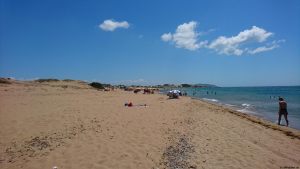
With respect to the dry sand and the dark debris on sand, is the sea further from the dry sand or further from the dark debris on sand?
the dark debris on sand

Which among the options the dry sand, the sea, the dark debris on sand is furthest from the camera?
the sea

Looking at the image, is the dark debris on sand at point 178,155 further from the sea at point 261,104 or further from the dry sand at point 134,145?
the sea at point 261,104

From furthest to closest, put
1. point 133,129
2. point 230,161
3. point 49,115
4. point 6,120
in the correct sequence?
point 49,115, point 6,120, point 133,129, point 230,161

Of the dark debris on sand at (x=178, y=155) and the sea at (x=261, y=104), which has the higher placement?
the dark debris on sand at (x=178, y=155)

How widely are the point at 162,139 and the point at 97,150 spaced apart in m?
2.44

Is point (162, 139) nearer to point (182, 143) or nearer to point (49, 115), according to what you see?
point (182, 143)

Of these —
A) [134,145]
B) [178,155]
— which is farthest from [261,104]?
[178,155]

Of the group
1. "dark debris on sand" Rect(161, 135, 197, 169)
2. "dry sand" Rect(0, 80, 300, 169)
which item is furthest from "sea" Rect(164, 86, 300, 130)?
"dark debris on sand" Rect(161, 135, 197, 169)

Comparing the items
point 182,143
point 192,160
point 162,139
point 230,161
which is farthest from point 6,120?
point 230,161

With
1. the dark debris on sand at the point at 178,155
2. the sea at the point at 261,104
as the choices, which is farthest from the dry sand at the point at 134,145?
the sea at the point at 261,104

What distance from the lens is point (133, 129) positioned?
34.9 ft

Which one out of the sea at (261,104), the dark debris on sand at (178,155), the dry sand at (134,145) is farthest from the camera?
the sea at (261,104)

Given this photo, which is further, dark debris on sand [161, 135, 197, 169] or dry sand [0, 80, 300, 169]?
dry sand [0, 80, 300, 169]

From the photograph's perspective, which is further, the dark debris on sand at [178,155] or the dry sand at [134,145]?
the dry sand at [134,145]
